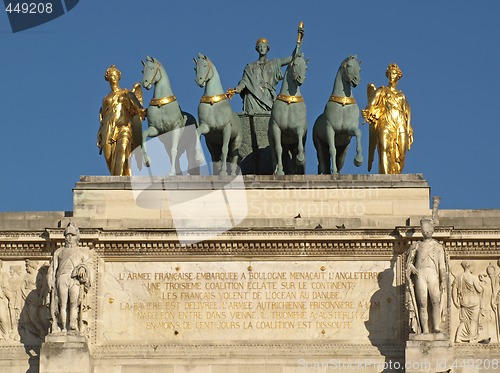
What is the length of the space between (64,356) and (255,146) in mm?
9444

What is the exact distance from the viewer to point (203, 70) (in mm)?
59281

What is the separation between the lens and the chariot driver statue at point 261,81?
62.5 metres

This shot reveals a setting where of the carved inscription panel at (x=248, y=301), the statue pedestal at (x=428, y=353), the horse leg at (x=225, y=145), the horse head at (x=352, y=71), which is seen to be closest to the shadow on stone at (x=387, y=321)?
the carved inscription panel at (x=248, y=301)

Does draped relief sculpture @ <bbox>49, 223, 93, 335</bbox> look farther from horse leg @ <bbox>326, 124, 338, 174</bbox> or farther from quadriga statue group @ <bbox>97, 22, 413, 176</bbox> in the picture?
horse leg @ <bbox>326, 124, 338, 174</bbox>

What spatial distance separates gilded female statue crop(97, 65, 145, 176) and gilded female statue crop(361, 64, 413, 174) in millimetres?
5520

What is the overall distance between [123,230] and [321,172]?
5.72 metres

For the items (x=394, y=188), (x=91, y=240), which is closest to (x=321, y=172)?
(x=394, y=188)

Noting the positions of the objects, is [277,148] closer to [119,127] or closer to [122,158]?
[122,158]

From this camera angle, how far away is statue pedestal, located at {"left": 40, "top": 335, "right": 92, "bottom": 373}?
54.8m

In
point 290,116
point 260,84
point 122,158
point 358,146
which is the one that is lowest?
point 358,146

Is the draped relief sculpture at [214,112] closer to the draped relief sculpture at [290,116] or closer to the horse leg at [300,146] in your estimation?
the draped relief sculpture at [290,116]

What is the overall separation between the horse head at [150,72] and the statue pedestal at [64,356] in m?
7.18

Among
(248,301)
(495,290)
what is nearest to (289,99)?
(248,301)

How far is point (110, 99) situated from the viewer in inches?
2391
